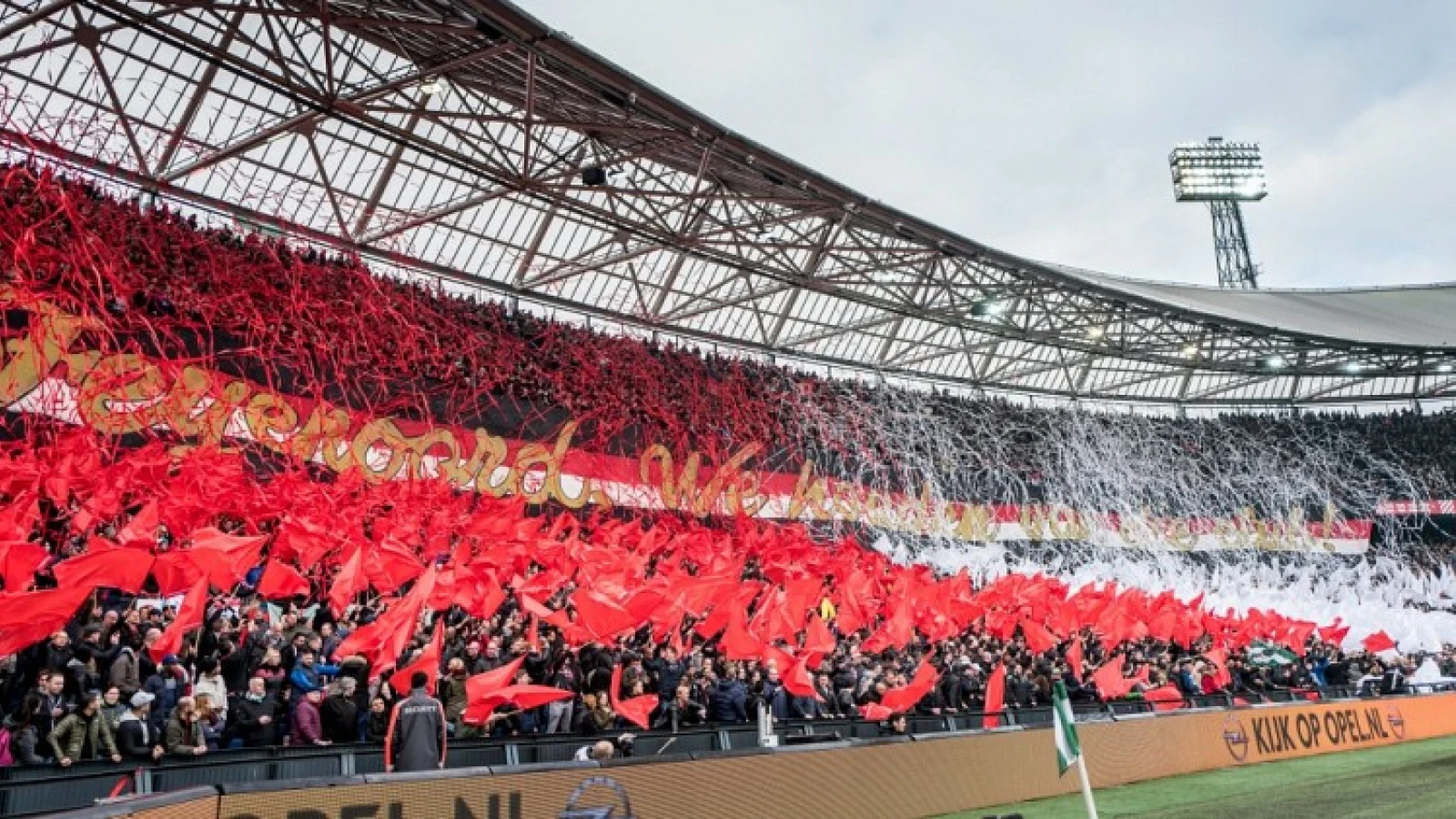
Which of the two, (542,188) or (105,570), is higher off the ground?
(542,188)

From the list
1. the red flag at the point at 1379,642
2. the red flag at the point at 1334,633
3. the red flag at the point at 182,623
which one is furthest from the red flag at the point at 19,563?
the red flag at the point at 1379,642

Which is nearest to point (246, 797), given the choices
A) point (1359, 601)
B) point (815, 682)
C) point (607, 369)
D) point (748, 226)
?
point (815, 682)

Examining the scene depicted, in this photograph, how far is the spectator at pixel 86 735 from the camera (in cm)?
840

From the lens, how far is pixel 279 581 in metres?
13.0

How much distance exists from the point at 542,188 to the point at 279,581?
52.2 ft

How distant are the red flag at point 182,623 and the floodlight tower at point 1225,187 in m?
75.1

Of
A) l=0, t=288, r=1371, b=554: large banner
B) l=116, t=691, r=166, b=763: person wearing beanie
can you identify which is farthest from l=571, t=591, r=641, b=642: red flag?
l=0, t=288, r=1371, b=554: large banner

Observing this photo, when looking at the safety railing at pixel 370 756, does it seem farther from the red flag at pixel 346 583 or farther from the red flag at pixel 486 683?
the red flag at pixel 346 583

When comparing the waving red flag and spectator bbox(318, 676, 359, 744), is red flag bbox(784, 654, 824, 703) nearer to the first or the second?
the waving red flag

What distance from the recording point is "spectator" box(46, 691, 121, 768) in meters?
8.40

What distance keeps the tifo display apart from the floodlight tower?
131ft

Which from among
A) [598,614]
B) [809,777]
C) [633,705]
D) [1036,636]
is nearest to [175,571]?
[598,614]

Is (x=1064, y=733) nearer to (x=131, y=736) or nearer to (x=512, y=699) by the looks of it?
(x=512, y=699)

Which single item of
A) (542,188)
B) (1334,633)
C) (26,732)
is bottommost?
(26,732)
